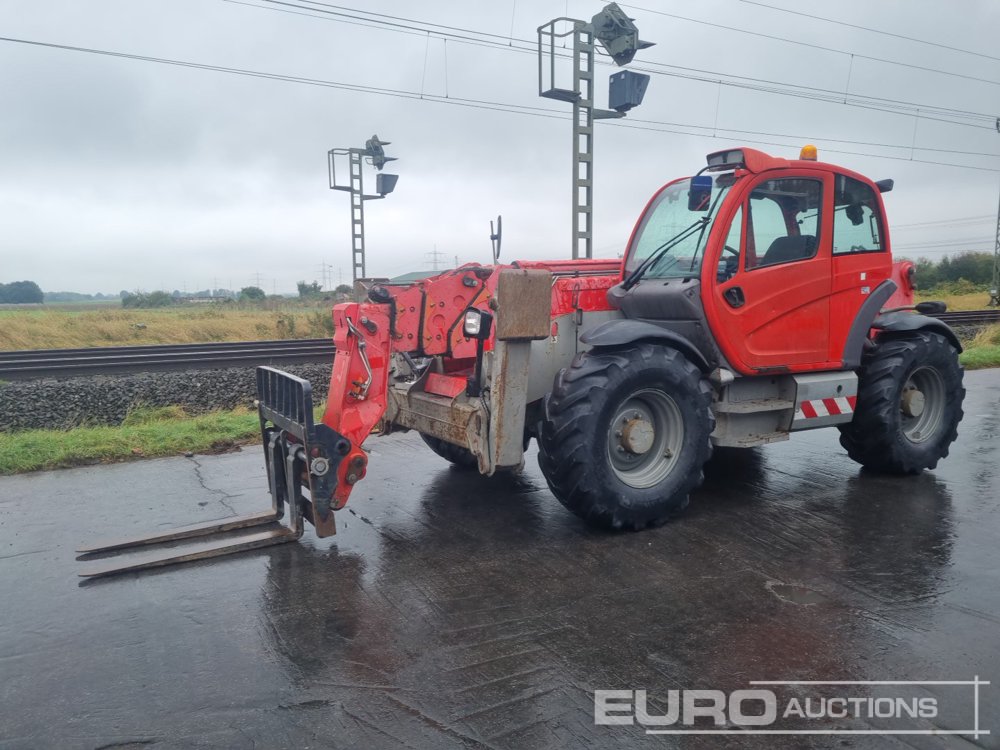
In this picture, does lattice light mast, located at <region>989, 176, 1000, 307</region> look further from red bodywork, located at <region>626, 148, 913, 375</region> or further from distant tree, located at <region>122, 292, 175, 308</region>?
distant tree, located at <region>122, 292, 175, 308</region>

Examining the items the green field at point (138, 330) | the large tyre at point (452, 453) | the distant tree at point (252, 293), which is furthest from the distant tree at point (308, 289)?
the large tyre at point (452, 453)

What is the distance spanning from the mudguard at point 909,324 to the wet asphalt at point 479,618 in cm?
139

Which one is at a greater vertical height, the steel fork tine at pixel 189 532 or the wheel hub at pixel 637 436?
the wheel hub at pixel 637 436

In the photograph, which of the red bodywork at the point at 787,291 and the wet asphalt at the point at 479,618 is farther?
the red bodywork at the point at 787,291

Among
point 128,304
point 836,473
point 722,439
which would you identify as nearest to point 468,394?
point 722,439

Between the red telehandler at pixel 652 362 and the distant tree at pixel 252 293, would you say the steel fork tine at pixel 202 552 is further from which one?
the distant tree at pixel 252 293

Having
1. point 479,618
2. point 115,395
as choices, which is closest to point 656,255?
point 479,618

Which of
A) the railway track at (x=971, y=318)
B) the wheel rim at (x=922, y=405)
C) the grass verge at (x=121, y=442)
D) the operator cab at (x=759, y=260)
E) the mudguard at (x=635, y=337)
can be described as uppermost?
the operator cab at (x=759, y=260)

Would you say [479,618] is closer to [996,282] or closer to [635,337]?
[635,337]

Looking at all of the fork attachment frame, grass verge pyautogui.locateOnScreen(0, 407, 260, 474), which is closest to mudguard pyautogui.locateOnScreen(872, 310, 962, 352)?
the fork attachment frame

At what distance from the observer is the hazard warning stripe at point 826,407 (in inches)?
225

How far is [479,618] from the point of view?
372cm

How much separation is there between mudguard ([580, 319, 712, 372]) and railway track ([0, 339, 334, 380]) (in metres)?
8.65

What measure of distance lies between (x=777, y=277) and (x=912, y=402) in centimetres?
197
